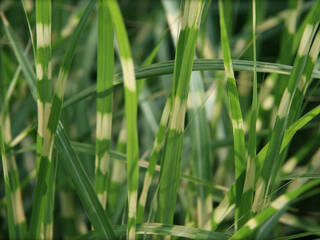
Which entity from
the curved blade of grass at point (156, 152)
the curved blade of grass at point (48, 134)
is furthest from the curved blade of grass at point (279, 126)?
the curved blade of grass at point (48, 134)

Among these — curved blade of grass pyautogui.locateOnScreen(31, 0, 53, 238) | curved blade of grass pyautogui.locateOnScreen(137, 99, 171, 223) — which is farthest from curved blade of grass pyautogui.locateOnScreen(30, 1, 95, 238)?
curved blade of grass pyautogui.locateOnScreen(137, 99, 171, 223)

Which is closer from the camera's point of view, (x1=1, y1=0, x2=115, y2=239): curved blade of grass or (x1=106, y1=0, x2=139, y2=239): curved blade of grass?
(x1=106, y1=0, x2=139, y2=239): curved blade of grass

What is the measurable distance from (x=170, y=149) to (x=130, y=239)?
0.34 feet

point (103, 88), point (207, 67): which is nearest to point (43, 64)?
point (103, 88)

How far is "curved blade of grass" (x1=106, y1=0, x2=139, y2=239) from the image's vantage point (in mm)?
350

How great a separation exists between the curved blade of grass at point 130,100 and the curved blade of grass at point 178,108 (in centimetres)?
5

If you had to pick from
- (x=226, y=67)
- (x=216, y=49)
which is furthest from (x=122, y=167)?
(x=216, y=49)

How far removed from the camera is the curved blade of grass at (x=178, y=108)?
1.37ft

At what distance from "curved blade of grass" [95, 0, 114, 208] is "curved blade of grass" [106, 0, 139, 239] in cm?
5

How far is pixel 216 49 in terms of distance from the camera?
1.05 m

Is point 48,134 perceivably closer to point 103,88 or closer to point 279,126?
point 103,88

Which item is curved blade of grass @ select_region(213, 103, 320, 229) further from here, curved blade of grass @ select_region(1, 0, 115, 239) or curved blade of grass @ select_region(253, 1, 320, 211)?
curved blade of grass @ select_region(1, 0, 115, 239)

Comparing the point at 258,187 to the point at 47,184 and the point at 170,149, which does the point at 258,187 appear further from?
the point at 47,184

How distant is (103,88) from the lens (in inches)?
17.5
